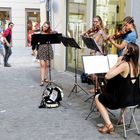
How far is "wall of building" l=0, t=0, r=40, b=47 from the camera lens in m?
18.5

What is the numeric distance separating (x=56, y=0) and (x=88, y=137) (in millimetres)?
6771

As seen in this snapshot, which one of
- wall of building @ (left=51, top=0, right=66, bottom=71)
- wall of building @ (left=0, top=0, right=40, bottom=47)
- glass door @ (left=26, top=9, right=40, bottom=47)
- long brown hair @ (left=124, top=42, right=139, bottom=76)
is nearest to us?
long brown hair @ (left=124, top=42, right=139, bottom=76)

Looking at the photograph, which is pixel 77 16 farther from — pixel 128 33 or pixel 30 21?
pixel 30 21

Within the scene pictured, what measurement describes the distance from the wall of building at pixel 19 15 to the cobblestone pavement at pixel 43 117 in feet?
33.5

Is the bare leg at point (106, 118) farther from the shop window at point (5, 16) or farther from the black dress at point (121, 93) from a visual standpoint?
the shop window at point (5, 16)

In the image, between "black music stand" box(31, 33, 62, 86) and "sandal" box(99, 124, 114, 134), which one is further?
"black music stand" box(31, 33, 62, 86)

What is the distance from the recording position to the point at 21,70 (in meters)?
11.0

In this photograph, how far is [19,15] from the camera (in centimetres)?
1872

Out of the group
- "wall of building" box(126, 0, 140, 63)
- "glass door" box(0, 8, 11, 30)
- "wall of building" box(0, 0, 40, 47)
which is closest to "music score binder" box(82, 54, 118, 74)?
"wall of building" box(126, 0, 140, 63)

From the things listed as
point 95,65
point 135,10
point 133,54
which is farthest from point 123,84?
point 135,10

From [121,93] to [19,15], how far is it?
48.1ft

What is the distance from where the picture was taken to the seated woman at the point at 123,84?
4785 millimetres

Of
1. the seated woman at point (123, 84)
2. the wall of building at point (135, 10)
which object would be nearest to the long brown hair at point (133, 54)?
the seated woman at point (123, 84)

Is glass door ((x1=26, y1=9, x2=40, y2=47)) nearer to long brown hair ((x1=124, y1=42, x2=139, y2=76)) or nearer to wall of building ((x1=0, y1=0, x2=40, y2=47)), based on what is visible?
wall of building ((x1=0, y1=0, x2=40, y2=47))
